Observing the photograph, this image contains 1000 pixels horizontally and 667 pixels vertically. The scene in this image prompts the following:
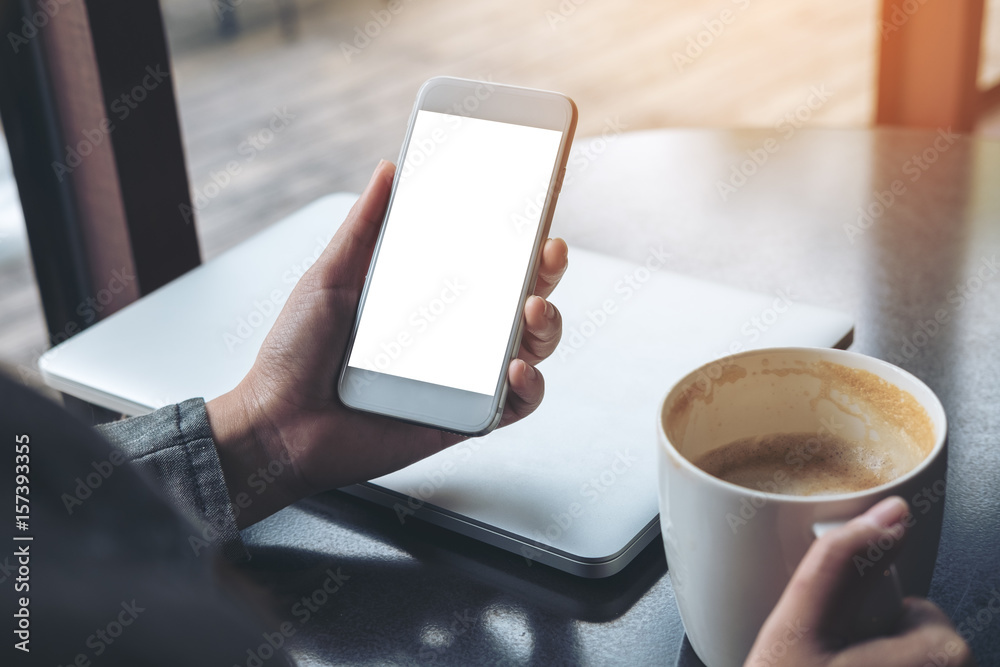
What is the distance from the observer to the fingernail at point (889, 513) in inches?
13.5

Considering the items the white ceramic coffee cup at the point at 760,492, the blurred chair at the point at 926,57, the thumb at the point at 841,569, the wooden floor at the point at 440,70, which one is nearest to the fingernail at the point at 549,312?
the white ceramic coffee cup at the point at 760,492

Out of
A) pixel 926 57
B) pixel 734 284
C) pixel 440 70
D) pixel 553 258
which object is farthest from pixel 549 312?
pixel 440 70

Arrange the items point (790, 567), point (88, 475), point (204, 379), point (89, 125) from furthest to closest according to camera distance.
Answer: point (89, 125) → point (204, 379) → point (790, 567) → point (88, 475)

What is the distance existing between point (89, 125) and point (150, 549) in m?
0.81

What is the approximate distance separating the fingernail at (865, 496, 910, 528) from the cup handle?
0.02m

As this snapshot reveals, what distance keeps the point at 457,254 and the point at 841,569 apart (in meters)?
0.31

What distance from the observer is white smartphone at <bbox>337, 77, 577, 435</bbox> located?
546 millimetres

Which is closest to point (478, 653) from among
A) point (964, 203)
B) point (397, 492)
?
point (397, 492)

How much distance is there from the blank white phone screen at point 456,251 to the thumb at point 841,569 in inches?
9.0

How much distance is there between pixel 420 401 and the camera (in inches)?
21.5

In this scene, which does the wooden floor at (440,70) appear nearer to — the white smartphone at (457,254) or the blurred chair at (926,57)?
the blurred chair at (926,57)

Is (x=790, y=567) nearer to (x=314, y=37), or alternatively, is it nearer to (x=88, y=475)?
(x=88, y=475)

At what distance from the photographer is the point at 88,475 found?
24cm

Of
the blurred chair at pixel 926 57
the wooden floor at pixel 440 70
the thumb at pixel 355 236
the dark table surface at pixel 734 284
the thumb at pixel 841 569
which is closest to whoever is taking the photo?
the thumb at pixel 841 569
